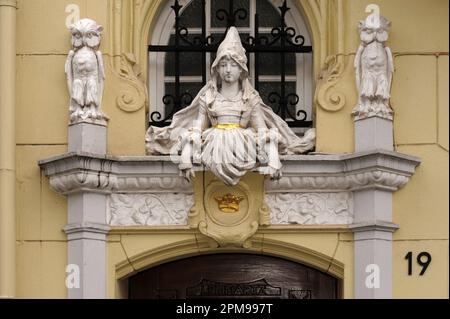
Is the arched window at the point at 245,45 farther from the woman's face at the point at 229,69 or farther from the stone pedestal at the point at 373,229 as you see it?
the stone pedestal at the point at 373,229

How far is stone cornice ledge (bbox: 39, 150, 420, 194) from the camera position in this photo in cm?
1402

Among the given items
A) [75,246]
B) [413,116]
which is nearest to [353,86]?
[413,116]

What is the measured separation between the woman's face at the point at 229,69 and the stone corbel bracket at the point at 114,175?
2.59 ft

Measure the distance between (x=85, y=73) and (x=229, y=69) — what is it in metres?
1.14

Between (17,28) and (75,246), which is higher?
(17,28)

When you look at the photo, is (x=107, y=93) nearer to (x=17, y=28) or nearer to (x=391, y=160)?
(x=17, y=28)

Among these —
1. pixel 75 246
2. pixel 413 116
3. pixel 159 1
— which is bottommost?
pixel 75 246

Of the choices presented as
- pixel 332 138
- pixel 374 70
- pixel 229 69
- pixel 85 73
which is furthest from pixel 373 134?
pixel 85 73

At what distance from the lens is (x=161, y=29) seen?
14.8m

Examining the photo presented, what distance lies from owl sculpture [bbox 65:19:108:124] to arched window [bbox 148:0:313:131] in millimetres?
583

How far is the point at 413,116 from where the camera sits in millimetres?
14281

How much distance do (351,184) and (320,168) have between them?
0.27 meters

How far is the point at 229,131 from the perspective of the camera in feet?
45.6

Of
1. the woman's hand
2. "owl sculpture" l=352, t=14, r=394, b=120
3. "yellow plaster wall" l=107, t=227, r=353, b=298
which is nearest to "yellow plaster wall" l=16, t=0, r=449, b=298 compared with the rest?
"yellow plaster wall" l=107, t=227, r=353, b=298
